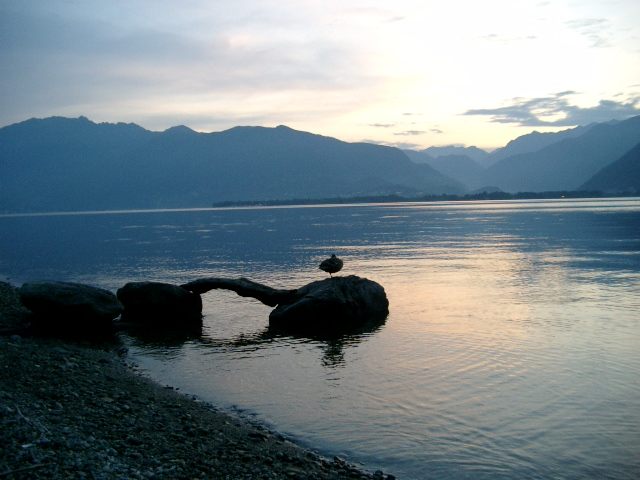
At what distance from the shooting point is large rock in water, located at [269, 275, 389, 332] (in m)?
29.9

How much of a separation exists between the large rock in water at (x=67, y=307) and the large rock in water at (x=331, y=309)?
9.10 meters

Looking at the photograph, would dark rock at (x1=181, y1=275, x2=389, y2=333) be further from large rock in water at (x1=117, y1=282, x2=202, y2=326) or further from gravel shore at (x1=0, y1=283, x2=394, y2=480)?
gravel shore at (x1=0, y1=283, x2=394, y2=480)

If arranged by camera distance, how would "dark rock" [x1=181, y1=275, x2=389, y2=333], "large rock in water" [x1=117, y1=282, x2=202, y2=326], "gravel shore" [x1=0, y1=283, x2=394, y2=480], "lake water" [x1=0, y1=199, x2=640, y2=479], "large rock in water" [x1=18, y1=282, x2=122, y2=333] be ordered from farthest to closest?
"large rock in water" [x1=117, y1=282, x2=202, y2=326], "dark rock" [x1=181, y1=275, x2=389, y2=333], "large rock in water" [x1=18, y1=282, x2=122, y2=333], "lake water" [x1=0, y1=199, x2=640, y2=479], "gravel shore" [x1=0, y1=283, x2=394, y2=480]

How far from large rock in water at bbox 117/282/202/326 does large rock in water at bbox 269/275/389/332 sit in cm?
582

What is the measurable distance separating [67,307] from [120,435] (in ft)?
55.3

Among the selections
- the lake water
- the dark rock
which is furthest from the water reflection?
the dark rock

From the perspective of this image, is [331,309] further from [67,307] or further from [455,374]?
[67,307]

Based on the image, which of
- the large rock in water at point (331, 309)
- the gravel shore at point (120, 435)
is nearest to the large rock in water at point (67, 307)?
the gravel shore at point (120, 435)

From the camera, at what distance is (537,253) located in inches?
2493

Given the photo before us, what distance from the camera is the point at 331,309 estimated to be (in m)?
30.0

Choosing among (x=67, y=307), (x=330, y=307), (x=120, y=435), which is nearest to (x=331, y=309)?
(x=330, y=307)

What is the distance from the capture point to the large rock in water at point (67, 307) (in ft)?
90.8

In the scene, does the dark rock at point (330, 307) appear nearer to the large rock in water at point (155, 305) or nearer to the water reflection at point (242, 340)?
the water reflection at point (242, 340)

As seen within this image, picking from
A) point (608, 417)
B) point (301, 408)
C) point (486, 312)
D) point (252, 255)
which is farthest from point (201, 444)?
point (252, 255)
